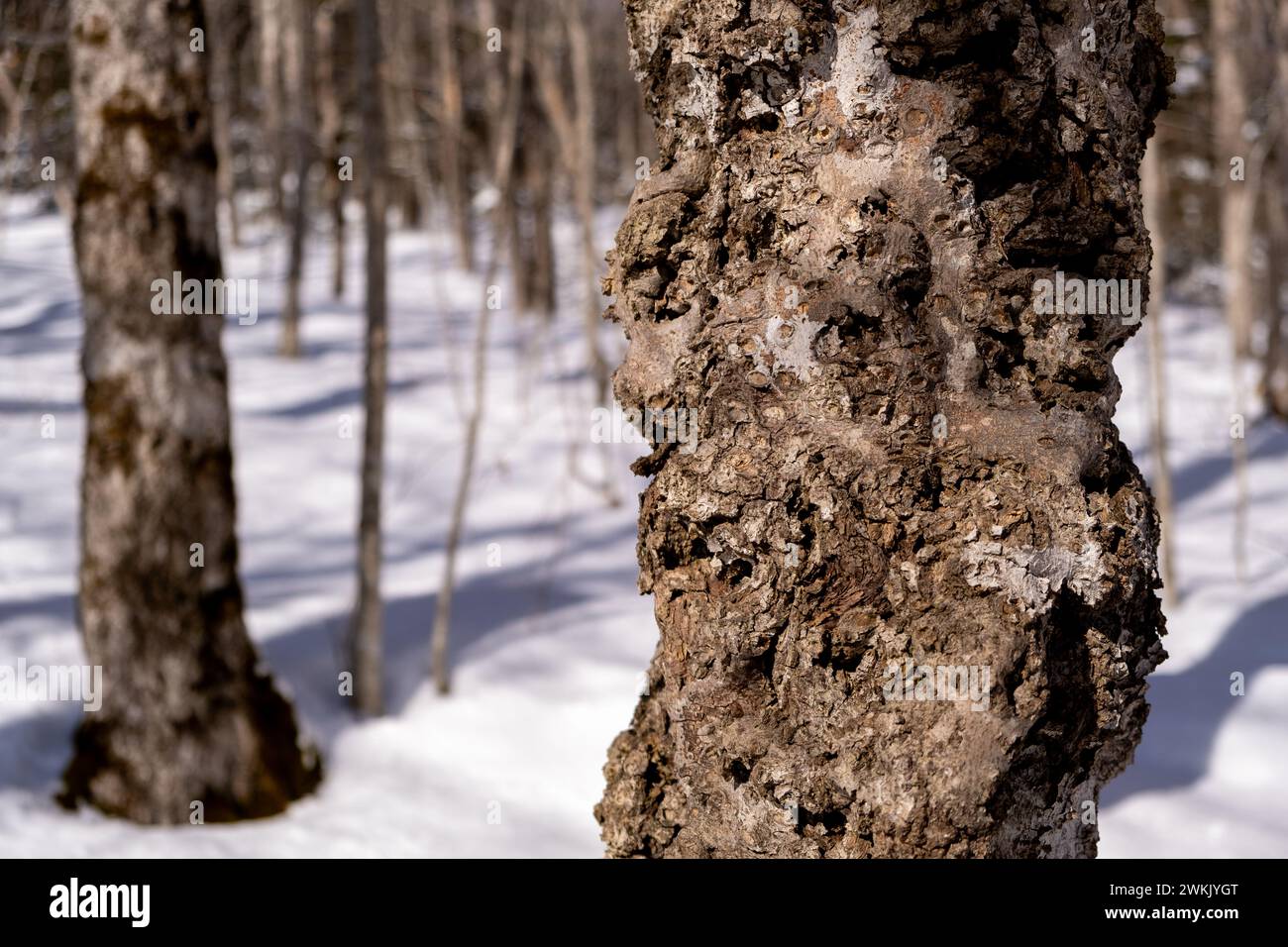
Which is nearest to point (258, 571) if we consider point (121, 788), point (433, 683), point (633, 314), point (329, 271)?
point (433, 683)

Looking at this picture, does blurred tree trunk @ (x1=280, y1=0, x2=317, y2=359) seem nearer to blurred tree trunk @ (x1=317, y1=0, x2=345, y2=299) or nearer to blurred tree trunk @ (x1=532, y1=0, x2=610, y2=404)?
blurred tree trunk @ (x1=317, y1=0, x2=345, y2=299)

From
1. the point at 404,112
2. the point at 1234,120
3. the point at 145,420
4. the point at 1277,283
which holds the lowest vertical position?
the point at 145,420

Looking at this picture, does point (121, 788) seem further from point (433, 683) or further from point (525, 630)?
point (525, 630)

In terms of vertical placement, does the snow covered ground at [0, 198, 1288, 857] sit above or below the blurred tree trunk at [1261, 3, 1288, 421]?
below

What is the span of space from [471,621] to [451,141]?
406 cm

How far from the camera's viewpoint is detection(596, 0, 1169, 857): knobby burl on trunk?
1.37 metres

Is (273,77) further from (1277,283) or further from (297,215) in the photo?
(1277,283)

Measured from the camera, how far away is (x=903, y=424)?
139 cm

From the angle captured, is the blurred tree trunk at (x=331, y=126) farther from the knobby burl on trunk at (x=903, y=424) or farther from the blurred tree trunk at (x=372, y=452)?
the knobby burl on trunk at (x=903, y=424)

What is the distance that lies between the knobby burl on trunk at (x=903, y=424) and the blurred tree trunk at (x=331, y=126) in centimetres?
1192

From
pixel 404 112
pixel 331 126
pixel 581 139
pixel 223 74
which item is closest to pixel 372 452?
pixel 581 139

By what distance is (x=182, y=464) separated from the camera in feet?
12.8

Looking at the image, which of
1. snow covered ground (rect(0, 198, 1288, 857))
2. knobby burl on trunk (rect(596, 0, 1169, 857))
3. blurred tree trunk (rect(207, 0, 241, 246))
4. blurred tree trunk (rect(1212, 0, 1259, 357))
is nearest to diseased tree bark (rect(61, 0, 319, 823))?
snow covered ground (rect(0, 198, 1288, 857))

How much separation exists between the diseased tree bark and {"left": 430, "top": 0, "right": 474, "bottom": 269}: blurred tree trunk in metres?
2.48
